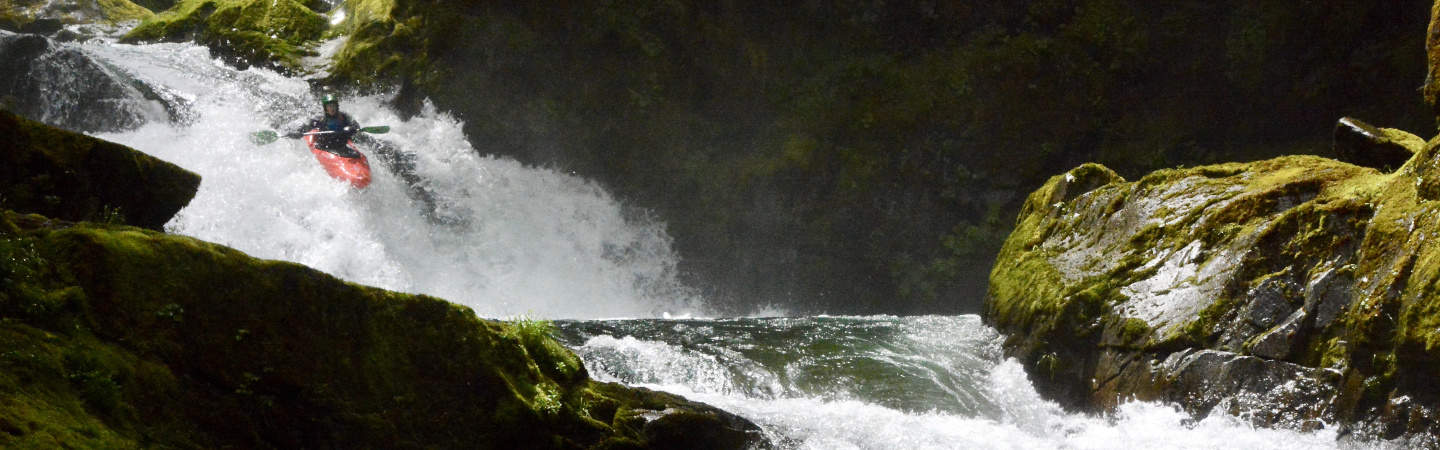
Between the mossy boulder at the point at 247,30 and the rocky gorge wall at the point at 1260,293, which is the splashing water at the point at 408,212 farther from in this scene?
the rocky gorge wall at the point at 1260,293

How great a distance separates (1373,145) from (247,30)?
15089 millimetres

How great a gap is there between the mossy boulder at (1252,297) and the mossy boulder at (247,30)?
12.2 metres

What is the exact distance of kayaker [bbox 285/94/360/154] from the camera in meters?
11.9

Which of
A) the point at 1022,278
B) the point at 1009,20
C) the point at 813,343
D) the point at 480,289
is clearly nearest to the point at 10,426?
the point at 813,343

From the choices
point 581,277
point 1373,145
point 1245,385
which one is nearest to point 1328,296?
point 1245,385

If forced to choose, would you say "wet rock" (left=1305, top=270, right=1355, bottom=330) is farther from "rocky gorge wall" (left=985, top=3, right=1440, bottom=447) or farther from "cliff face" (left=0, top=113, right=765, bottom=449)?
"cliff face" (left=0, top=113, right=765, bottom=449)

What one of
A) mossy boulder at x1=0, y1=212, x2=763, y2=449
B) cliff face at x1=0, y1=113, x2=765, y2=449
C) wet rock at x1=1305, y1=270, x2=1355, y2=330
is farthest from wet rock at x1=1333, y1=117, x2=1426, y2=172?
mossy boulder at x1=0, y1=212, x2=763, y2=449

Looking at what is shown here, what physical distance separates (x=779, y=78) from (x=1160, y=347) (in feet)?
27.9

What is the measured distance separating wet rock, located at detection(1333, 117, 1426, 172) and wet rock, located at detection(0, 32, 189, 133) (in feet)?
44.0

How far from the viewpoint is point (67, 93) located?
12.5m

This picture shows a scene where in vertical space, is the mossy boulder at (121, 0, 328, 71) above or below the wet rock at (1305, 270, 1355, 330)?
above

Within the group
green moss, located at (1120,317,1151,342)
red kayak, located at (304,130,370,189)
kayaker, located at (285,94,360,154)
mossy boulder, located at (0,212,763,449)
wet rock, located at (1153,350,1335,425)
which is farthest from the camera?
kayaker, located at (285,94,360,154)

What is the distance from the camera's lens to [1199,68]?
1216cm

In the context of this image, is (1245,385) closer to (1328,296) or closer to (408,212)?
(1328,296)
